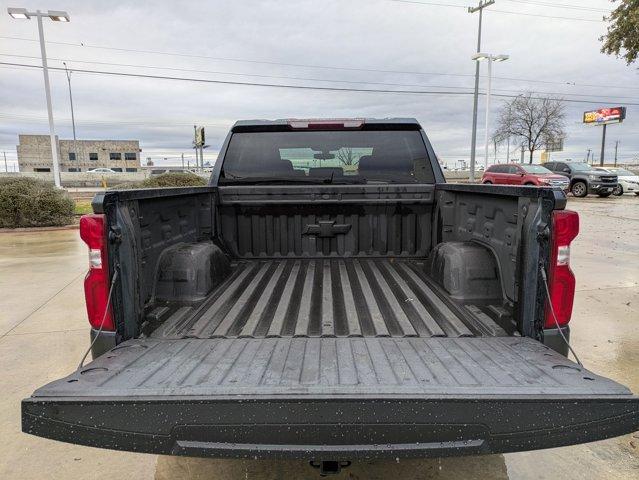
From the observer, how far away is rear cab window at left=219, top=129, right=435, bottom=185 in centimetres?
387

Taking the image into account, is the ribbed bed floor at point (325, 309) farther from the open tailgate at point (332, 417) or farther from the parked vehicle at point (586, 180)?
the parked vehicle at point (586, 180)

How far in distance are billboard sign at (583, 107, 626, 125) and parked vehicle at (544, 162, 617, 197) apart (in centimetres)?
3977

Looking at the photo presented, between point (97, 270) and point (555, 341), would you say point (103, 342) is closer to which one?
point (97, 270)

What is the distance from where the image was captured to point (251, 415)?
1.63m

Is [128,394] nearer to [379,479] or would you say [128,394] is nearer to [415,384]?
[415,384]

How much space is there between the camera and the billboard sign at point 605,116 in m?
55.6

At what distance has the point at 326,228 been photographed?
153 inches

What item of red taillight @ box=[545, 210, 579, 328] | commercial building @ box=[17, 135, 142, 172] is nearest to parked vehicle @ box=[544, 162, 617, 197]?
red taillight @ box=[545, 210, 579, 328]

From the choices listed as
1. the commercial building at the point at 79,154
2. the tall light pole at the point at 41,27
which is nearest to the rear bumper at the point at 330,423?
the tall light pole at the point at 41,27

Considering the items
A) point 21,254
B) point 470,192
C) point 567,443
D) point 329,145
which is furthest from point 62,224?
point 567,443

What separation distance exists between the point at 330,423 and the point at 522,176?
939 inches

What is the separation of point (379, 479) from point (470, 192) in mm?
1941

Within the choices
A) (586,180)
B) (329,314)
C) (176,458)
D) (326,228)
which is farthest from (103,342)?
(586,180)

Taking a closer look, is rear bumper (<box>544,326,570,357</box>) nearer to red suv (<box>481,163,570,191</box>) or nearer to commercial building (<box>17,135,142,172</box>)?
red suv (<box>481,163,570,191</box>)
